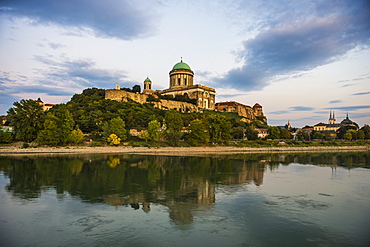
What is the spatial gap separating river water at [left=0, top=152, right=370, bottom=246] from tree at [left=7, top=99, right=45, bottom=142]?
1873 centimetres

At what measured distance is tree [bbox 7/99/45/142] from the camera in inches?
1229

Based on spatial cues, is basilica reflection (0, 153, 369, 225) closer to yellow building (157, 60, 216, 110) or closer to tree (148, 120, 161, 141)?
tree (148, 120, 161, 141)

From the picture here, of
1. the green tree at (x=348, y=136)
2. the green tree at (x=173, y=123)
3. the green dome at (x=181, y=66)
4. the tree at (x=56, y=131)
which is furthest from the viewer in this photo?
A: the green dome at (x=181, y=66)

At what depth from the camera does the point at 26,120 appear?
1241 inches

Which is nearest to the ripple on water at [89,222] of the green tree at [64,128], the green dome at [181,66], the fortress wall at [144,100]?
the green tree at [64,128]

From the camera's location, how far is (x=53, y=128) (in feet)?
100

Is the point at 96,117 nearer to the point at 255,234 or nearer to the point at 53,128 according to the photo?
the point at 53,128

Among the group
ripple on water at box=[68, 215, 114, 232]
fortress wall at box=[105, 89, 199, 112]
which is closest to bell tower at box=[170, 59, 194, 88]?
fortress wall at box=[105, 89, 199, 112]

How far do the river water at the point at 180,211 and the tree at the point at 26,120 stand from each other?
18734 mm

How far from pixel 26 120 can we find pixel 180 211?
29.3 meters

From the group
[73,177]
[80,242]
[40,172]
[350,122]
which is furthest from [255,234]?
[350,122]

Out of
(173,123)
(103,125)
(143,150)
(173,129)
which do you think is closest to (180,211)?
(143,150)

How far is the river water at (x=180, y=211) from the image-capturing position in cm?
686

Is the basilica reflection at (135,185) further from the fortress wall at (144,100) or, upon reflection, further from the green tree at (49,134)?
the fortress wall at (144,100)
